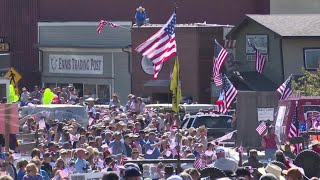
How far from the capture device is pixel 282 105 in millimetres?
27828

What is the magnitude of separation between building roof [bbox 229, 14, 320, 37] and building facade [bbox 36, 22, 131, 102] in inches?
317

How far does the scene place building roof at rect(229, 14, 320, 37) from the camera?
4591 centimetres

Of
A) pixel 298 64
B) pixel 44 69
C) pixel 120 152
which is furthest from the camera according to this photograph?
pixel 44 69

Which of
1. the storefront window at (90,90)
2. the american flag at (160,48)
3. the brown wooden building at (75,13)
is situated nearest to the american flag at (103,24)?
the storefront window at (90,90)

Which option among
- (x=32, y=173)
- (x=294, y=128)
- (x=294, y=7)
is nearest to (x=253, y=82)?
(x=294, y=7)

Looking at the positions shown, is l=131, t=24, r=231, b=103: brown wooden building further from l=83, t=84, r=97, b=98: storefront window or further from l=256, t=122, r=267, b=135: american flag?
l=256, t=122, r=267, b=135: american flag

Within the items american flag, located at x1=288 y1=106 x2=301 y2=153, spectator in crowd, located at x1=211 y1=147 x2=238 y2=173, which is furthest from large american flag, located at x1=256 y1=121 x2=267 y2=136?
spectator in crowd, located at x1=211 y1=147 x2=238 y2=173

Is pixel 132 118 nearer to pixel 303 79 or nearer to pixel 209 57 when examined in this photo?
pixel 303 79

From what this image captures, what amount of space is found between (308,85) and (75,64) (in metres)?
18.3

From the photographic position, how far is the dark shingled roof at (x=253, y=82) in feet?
149

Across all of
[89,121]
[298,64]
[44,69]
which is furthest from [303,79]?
[44,69]

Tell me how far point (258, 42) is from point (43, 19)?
1532 centimetres

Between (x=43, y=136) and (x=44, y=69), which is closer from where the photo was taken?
(x=43, y=136)

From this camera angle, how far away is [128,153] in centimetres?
2400
